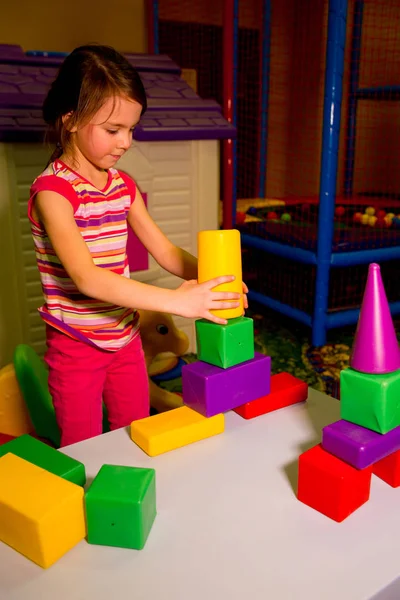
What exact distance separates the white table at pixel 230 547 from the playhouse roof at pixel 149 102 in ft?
3.62

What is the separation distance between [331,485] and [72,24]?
3241mm

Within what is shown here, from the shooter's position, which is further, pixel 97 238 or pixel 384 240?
pixel 384 240

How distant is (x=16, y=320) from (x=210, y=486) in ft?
3.69

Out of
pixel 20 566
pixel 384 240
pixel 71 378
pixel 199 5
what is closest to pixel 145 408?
pixel 71 378

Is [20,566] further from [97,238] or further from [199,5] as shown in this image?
[199,5]

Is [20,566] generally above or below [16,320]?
above

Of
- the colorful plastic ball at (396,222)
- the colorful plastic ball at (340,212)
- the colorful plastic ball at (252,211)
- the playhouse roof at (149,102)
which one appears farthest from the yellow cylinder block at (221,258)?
the colorful plastic ball at (340,212)

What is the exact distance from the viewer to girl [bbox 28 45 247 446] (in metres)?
0.80

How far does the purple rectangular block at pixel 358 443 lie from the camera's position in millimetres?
615

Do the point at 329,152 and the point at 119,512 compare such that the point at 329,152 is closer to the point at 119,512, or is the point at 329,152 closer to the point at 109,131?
the point at 109,131

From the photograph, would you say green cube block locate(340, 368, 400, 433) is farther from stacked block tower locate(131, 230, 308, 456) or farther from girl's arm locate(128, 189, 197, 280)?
girl's arm locate(128, 189, 197, 280)

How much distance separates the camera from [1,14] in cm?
296

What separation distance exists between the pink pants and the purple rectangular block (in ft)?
1.61

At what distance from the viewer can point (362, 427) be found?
0.65 m
